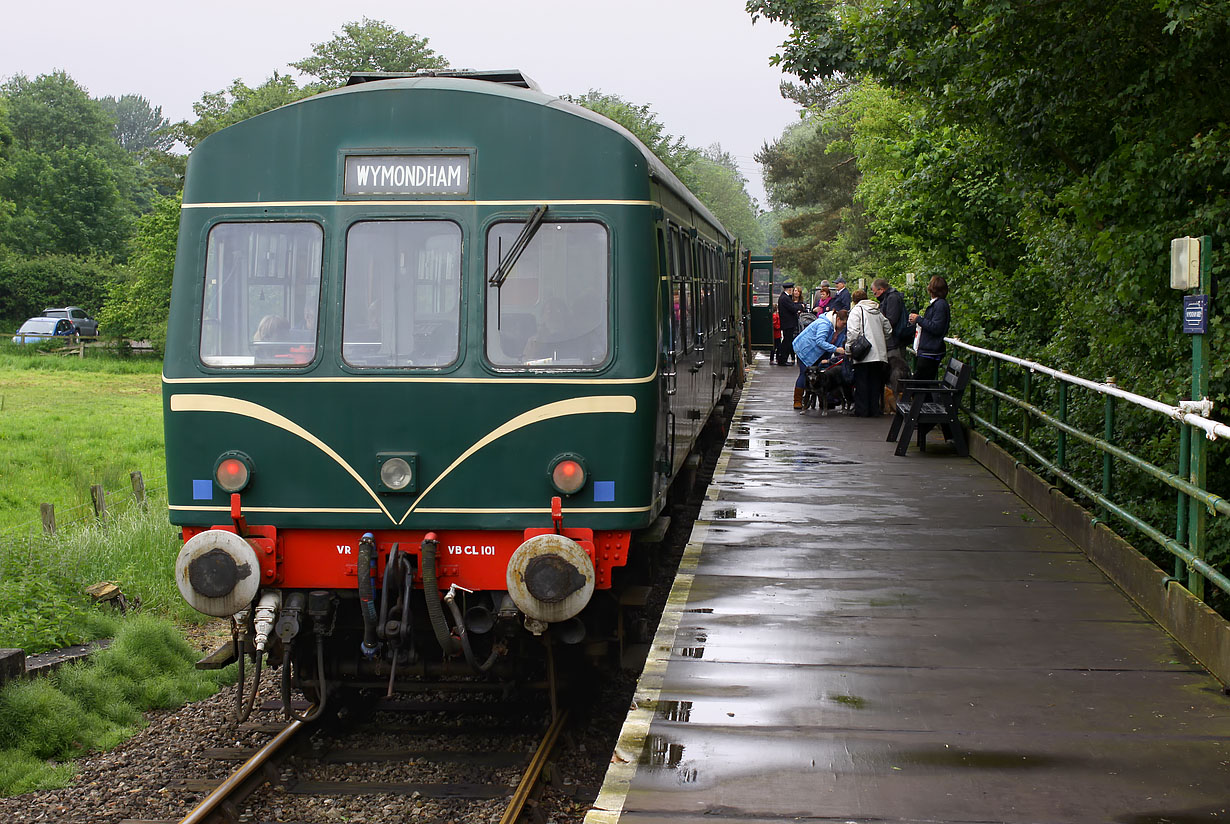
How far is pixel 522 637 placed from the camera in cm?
705

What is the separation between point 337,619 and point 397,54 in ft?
209

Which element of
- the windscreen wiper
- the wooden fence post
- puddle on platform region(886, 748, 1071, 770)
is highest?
the windscreen wiper

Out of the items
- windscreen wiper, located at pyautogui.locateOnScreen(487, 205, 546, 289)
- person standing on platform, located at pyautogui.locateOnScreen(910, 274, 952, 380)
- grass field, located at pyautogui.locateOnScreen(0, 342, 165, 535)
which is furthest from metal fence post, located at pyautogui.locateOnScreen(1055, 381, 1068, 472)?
grass field, located at pyautogui.locateOnScreen(0, 342, 165, 535)

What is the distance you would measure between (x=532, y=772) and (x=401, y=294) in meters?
2.58

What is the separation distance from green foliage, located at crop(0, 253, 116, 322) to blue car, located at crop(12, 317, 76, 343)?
256 inches

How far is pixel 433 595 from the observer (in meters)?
6.70

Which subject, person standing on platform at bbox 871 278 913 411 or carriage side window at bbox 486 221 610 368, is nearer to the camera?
carriage side window at bbox 486 221 610 368

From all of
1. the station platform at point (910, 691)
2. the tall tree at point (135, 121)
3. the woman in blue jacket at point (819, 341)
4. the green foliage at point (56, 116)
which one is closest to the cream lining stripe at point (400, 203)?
the station platform at point (910, 691)

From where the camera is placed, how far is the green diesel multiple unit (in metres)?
6.85

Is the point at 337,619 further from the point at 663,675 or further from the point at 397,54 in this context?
the point at 397,54

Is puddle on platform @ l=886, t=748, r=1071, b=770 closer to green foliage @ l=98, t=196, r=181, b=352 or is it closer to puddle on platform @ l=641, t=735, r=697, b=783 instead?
puddle on platform @ l=641, t=735, r=697, b=783

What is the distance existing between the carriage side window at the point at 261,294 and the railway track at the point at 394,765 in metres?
2.15

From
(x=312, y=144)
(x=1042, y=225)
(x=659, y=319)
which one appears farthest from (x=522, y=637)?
(x=1042, y=225)

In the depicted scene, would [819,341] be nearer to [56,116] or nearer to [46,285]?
[46,285]
